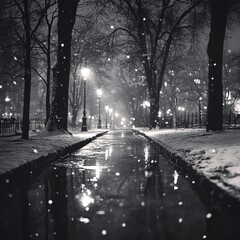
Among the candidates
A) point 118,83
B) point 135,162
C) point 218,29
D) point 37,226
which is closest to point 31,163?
point 135,162

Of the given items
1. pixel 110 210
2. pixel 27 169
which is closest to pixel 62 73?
pixel 27 169

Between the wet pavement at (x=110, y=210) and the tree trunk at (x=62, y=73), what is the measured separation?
38.5 feet

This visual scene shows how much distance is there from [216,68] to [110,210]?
12216 millimetres

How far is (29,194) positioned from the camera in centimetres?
537

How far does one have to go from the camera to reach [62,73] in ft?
61.5

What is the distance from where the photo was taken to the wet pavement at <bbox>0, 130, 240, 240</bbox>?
3594 millimetres

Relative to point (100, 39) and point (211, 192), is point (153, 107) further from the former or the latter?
point (211, 192)

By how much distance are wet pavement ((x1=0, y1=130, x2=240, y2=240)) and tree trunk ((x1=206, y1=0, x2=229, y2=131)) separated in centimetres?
855

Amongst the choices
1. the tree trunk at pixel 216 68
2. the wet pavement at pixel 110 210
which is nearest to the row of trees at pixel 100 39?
the tree trunk at pixel 216 68

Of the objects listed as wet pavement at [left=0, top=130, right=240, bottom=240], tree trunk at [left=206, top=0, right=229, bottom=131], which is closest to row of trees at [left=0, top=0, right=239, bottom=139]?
tree trunk at [left=206, top=0, right=229, bottom=131]

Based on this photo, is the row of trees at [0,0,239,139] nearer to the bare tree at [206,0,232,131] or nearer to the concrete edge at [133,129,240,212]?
the bare tree at [206,0,232,131]

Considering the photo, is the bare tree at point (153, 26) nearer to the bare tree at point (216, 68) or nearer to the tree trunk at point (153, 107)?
the tree trunk at point (153, 107)

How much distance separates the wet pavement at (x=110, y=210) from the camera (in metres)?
3.59

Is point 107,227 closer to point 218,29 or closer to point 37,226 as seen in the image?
point 37,226
